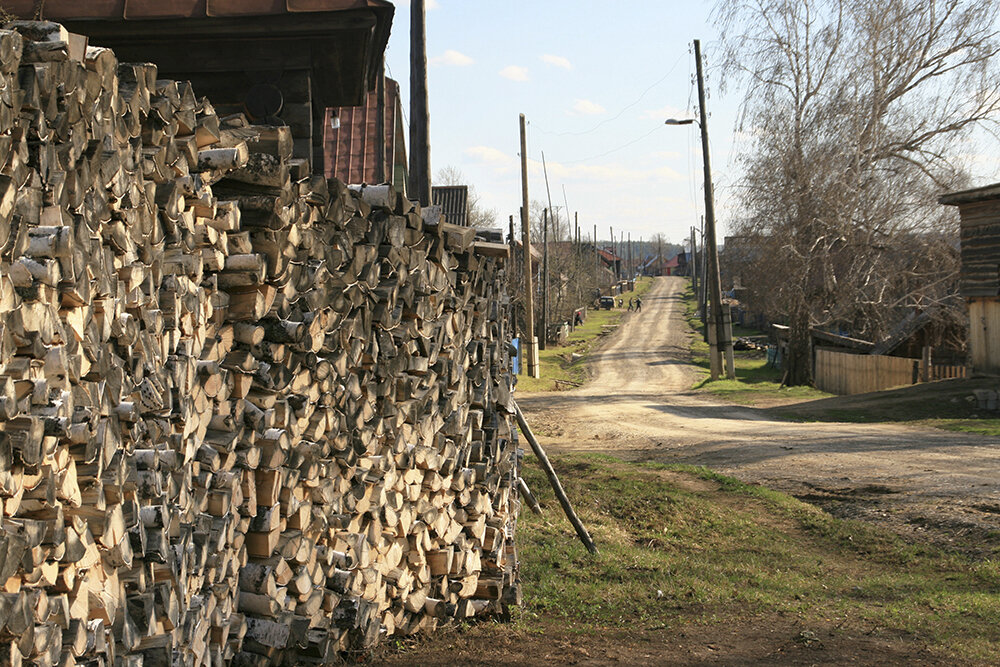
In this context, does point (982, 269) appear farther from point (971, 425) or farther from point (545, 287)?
point (545, 287)

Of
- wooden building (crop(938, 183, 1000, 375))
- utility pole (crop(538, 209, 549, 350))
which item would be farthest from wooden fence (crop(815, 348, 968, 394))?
utility pole (crop(538, 209, 549, 350))

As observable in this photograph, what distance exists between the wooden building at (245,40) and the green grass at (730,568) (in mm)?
4012

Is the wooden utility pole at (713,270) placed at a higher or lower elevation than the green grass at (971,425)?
higher

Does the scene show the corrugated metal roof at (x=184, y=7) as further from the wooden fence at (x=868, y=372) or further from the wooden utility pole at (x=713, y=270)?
the wooden utility pole at (x=713, y=270)

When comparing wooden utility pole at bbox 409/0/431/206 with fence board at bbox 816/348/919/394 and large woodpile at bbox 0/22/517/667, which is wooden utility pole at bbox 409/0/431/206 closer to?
large woodpile at bbox 0/22/517/667

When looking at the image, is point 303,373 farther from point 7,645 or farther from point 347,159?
point 347,159

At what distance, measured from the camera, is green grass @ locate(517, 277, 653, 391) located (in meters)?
29.3

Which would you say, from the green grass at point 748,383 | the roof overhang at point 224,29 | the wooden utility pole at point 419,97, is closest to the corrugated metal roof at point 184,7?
the roof overhang at point 224,29

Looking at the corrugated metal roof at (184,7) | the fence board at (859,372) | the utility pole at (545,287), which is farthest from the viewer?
the utility pole at (545,287)

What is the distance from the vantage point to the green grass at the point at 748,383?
23.5 meters

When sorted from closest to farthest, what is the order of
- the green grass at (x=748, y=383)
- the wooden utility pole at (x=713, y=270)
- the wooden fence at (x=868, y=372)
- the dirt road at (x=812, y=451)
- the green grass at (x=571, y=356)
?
the dirt road at (x=812, y=451) < the green grass at (x=748, y=383) < the wooden fence at (x=868, y=372) < the wooden utility pole at (x=713, y=270) < the green grass at (x=571, y=356)

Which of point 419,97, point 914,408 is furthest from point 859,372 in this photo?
point 419,97

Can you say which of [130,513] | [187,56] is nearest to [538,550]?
[187,56]

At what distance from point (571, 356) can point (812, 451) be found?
27.9m
